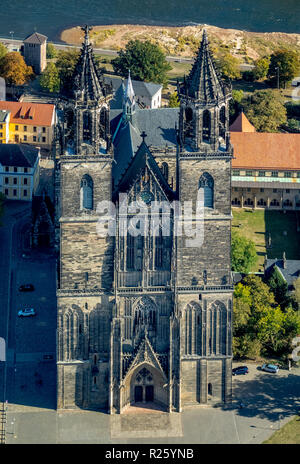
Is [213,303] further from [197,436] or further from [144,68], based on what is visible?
[144,68]

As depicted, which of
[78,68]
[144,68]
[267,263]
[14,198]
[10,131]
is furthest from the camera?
[144,68]

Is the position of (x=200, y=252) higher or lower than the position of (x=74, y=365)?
higher

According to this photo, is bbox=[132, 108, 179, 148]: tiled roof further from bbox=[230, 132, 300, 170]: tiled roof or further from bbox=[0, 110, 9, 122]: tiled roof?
bbox=[0, 110, 9, 122]: tiled roof

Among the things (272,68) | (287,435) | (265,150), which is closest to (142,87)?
(265,150)

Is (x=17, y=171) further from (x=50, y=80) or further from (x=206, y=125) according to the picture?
(x=206, y=125)

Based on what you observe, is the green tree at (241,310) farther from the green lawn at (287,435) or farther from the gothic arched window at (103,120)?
the gothic arched window at (103,120)

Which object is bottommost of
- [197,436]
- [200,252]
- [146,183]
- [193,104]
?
[197,436]

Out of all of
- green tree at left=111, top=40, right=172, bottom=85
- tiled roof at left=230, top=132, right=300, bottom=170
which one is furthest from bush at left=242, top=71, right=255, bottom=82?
tiled roof at left=230, top=132, right=300, bottom=170

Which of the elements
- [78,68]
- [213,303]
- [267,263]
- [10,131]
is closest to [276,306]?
[267,263]
